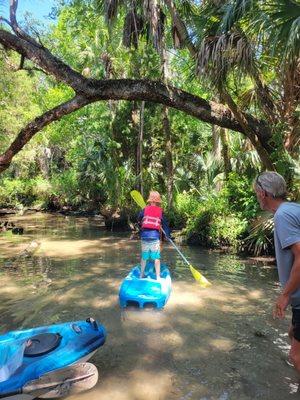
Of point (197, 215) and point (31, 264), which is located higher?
point (197, 215)

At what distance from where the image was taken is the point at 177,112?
1888 cm

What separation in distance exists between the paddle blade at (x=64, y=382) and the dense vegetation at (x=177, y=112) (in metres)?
5.48

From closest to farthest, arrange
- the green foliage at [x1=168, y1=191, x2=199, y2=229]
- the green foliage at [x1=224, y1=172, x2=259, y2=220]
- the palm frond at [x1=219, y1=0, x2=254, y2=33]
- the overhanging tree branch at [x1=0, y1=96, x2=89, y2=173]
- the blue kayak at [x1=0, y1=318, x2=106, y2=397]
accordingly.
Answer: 1. the blue kayak at [x1=0, y1=318, x2=106, y2=397]
2. the palm frond at [x1=219, y1=0, x2=254, y2=33]
3. the overhanging tree branch at [x1=0, y1=96, x2=89, y2=173]
4. the green foliage at [x1=224, y1=172, x2=259, y2=220]
5. the green foliage at [x1=168, y1=191, x2=199, y2=229]

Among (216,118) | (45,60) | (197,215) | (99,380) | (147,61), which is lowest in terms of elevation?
(99,380)

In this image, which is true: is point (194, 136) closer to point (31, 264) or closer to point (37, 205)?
point (31, 264)

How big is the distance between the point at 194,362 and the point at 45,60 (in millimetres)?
7483

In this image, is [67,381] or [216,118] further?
[216,118]

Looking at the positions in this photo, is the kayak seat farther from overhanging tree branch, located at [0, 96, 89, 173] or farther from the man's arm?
overhanging tree branch, located at [0, 96, 89, 173]

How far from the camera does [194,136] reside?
67.0 feet

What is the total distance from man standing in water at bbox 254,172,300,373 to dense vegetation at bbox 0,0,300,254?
4.06 m

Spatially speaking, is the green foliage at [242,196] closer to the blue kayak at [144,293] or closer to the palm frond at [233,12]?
the palm frond at [233,12]

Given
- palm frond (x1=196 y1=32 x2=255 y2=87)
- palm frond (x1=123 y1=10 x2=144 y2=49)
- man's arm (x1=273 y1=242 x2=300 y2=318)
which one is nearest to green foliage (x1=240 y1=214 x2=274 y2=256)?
palm frond (x1=196 y1=32 x2=255 y2=87)

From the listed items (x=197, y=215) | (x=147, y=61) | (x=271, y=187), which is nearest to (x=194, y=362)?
(x=271, y=187)

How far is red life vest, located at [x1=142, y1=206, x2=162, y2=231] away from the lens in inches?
279
